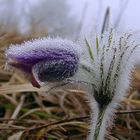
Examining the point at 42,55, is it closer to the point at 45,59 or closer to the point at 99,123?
the point at 45,59

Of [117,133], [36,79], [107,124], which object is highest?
[36,79]

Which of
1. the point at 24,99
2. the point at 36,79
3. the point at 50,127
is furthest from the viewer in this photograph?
the point at 24,99

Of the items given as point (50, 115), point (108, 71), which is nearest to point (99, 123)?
point (108, 71)

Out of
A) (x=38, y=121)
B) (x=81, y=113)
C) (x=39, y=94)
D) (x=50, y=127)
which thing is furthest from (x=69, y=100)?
(x=50, y=127)

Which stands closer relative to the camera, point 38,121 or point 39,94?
point 38,121

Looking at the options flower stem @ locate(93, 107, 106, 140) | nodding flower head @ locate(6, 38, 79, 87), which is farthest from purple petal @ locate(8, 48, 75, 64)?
flower stem @ locate(93, 107, 106, 140)

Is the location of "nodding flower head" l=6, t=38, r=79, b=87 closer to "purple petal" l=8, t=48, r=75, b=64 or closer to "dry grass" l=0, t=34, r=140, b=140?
"purple petal" l=8, t=48, r=75, b=64

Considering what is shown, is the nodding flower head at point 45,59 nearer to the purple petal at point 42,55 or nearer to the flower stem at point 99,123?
the purple petal at point 42,55

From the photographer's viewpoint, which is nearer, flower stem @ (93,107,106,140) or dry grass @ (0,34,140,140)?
flower stem @ (93,107,106,140)

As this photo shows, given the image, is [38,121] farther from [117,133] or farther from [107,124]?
[107,124]
